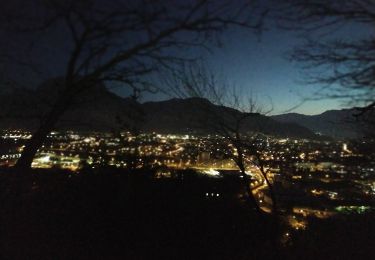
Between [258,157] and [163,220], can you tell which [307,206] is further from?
[163,220]

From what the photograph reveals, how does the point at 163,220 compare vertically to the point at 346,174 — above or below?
below

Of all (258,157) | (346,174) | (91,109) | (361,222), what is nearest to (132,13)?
(91,109)

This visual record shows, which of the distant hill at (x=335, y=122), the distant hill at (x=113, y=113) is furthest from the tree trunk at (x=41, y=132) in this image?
the distant hill at (x=335, y=122)

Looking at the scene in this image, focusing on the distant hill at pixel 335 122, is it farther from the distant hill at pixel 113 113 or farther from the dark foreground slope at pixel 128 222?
the dark foreground slope at pixel 128 222

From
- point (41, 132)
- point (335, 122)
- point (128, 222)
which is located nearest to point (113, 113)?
point (41, 132)

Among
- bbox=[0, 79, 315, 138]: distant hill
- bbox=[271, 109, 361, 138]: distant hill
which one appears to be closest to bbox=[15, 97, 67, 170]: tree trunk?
bbox=[0, 79, 315, 138]: distant hill

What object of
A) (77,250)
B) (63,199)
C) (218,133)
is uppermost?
(218,133)
